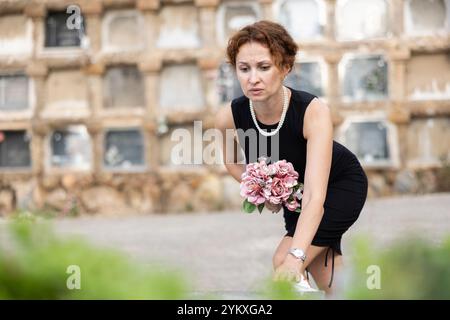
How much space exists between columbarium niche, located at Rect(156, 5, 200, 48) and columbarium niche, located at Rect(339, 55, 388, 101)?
47.1 inches

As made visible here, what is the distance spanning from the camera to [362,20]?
18.0ft

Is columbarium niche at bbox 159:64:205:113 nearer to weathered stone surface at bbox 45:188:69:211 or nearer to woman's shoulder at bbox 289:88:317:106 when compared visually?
weathered stone surface at bbox 45:188:69:211

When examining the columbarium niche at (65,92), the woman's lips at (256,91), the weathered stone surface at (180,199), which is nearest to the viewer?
the woman's lips at (256,91)

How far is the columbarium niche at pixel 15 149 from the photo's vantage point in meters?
5.89

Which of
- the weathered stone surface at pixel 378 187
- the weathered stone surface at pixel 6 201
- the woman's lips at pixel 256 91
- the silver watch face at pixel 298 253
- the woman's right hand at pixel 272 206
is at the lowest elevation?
the weathered stone surface at pixel 6 201

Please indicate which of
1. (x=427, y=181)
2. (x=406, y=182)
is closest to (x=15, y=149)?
(x=406, y=182)

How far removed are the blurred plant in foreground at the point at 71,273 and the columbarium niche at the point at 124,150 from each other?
16.9 feet

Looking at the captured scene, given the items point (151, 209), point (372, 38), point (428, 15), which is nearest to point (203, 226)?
point (151, 209)

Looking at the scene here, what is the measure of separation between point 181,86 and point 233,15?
692 mm

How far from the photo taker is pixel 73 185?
223 inches

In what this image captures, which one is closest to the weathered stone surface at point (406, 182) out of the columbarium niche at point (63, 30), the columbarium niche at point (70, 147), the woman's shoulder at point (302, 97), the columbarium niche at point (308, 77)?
the columbarium niche at point (308, 77)

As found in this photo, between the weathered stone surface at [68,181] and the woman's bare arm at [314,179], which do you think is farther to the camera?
the weathered stone surface at [68,181]

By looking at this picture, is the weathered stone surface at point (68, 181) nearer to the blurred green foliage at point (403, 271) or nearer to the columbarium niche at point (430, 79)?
the columbarium niche at point (430, 79)

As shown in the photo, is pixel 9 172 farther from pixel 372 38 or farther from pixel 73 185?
pixel 372 38
